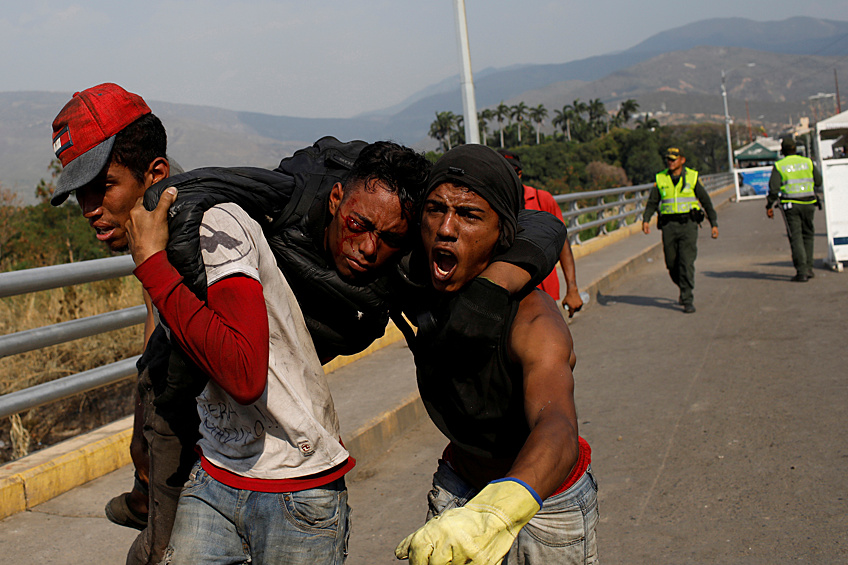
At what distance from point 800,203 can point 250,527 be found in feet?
35.7

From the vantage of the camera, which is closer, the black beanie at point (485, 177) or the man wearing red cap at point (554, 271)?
the black beanie at point (485, 177)

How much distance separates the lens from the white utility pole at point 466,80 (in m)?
11.0

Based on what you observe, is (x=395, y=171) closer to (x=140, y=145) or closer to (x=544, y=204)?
(x=140, y=145)

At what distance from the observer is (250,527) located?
1965mm

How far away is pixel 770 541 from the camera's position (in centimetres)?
367

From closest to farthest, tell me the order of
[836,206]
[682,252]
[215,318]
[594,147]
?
[215,318]
[682,252]
[836,206]
[594,147]

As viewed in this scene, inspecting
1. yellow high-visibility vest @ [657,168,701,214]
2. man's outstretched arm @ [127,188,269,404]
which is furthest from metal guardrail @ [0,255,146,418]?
yellow high-visibility vest @ [657,168,701,214]

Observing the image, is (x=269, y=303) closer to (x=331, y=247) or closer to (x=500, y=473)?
(x=331, y=247)

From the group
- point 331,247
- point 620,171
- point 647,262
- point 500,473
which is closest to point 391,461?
point 500,473

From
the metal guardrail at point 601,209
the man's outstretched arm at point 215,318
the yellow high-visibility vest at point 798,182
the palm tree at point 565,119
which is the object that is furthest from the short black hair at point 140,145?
the palm tree at point 565,119

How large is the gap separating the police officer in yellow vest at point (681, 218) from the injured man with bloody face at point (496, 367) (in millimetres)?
7881

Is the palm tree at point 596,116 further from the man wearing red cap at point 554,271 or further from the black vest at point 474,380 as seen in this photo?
the black vest at point 474,380

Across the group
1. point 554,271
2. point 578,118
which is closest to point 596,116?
point 578,118

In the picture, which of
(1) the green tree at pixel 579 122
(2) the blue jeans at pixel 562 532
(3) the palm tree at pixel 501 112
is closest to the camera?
(2) the blue jeans at pixel 562 532
